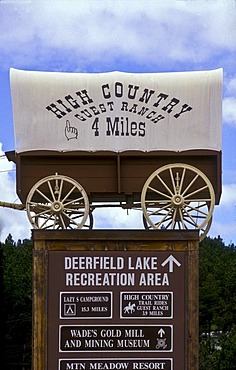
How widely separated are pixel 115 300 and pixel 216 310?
3469 cm

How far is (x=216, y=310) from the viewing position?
44.8 m

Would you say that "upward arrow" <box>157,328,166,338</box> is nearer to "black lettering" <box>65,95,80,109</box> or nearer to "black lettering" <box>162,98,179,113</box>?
"black lettering" <box>162,98,179,113</box>

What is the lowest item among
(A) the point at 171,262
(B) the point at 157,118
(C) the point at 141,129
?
(A) the point at 171,262

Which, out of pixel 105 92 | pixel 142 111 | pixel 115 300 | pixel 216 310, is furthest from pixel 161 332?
pixel 216 310

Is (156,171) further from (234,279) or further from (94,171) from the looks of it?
(234,279)

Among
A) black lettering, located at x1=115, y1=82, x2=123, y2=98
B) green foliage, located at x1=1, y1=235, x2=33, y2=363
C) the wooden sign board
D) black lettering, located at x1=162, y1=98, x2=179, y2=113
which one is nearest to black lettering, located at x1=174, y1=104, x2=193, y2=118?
black lettering, located at x1=162, y1=98, x2=179, y2=113

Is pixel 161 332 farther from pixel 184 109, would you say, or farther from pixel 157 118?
pixel 184 109

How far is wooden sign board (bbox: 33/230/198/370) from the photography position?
10.8 metres

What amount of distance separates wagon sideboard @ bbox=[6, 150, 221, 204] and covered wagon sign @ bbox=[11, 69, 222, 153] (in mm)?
269

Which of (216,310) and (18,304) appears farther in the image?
(216,310)

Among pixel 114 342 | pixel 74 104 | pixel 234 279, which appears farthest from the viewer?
pixel 234 279

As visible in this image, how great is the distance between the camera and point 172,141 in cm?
1393

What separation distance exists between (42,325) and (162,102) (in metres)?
4.47

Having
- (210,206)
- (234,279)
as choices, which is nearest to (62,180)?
(210,206)
